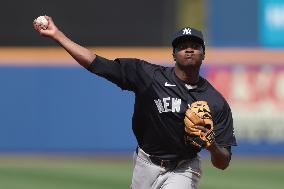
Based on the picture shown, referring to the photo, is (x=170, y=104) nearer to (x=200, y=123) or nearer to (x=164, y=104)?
(x=164, y=104)

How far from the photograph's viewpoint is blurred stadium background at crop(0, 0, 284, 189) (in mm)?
14250

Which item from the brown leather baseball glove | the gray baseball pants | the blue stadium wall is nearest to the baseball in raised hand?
the brown leather baseball glove

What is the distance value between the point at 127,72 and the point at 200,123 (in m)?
0.74

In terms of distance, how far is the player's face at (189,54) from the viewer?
6.09 m

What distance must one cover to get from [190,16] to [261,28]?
1.22 m

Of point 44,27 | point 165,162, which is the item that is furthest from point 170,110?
point 44,27

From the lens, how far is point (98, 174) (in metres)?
12.2

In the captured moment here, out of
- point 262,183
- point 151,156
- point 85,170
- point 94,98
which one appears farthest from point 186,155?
point 94,98

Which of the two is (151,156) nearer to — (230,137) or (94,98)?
(230,137)

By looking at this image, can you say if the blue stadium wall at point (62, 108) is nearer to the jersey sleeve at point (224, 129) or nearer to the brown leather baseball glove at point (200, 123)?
the jersey sleeve at point (224, 129)

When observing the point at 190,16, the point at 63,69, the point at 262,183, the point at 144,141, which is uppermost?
the point at 190,16

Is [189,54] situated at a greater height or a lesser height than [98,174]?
greater

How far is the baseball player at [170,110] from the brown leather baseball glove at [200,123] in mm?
152

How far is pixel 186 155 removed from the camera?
6.32 metres
